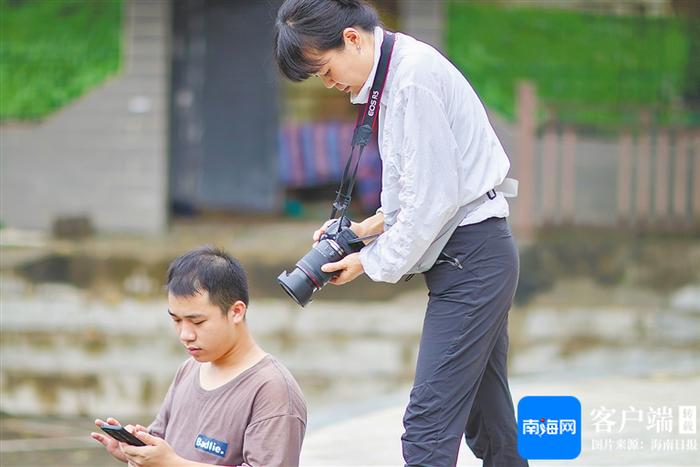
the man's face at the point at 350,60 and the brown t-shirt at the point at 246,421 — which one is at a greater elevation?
the man's face at the point at 350,60

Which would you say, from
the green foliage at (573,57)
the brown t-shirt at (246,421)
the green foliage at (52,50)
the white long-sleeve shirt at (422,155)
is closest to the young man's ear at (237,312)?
the brown t-shirt at (246,421)

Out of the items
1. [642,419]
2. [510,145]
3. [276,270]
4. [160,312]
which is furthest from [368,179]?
[642,419]

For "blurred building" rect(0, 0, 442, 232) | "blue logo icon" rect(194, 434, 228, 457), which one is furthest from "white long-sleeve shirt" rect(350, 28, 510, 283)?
"blurred building" rect(0, 0, 442, 232)

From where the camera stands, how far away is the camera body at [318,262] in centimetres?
337

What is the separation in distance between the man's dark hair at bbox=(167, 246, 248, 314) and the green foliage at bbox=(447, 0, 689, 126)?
7.72 m

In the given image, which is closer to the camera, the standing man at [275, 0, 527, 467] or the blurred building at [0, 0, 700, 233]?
the standing man at [275, 0, 527, 467]

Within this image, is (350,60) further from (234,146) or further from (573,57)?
(234,146)

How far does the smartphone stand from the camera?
2.98 metres

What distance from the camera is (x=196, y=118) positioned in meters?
11.6

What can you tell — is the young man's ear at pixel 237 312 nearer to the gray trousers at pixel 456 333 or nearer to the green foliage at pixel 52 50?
the gray trousers at pixel 456 333

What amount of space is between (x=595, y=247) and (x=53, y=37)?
5359 mm

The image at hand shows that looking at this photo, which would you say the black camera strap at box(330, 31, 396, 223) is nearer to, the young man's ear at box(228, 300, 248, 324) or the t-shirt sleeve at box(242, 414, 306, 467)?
the young man's ear at box(228, 300, 248, 324)

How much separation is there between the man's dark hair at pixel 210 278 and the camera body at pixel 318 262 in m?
0.14

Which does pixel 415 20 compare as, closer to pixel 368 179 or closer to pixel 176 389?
pixel 368 179
